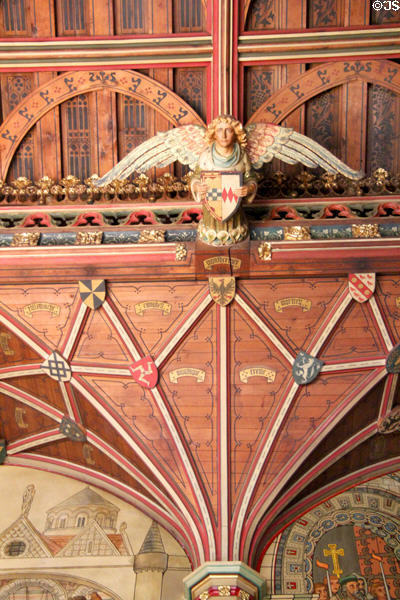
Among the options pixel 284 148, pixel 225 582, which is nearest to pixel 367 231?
pixel 284 148

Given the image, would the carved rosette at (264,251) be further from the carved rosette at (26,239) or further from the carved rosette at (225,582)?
the carved rosette at (225,582)

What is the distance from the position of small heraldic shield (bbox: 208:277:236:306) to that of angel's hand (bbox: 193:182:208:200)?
115cm

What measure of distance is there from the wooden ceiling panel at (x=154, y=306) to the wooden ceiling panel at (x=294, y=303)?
2.38 ft

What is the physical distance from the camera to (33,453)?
12.4 metres

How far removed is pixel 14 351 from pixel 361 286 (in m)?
4.52

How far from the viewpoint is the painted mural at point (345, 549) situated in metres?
10.6

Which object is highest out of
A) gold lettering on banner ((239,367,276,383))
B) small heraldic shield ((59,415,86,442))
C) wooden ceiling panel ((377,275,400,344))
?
wooden ceiling panel ((377,275,400,344))

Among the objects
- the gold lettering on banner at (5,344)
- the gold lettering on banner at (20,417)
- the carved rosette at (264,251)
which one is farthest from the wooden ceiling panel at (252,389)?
the gold lettering on banner at (20,417)

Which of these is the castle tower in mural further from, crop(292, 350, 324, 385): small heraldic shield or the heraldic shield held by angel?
the heraldic shield held by angel

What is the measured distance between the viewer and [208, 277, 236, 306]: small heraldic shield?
10.8m

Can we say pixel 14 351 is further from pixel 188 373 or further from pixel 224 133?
pixel 224 133

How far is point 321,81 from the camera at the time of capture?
1093cm

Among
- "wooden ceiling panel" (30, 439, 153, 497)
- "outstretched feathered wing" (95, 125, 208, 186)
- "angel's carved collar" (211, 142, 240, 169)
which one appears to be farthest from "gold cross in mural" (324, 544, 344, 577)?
"outstretched feathered wing" (95, 125, 208, 186)

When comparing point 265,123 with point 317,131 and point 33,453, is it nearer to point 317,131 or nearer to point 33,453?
point 317,131
